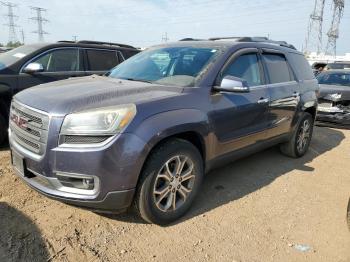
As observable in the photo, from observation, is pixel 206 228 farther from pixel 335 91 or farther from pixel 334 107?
pixel 335 91

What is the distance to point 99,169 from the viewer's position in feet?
9.59

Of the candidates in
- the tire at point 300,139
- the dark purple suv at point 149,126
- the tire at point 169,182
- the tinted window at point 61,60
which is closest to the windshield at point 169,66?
the dark purple suv at point 149,126

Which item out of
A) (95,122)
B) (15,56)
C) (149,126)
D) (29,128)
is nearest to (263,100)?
(149,126)

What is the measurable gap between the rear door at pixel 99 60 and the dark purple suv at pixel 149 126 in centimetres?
207

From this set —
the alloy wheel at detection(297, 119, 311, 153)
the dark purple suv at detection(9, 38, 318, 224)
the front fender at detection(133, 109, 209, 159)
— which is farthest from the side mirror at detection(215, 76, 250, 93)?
the alloy wheel at detection(297, 119, 311, 153)

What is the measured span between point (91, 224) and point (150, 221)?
1.83 ft

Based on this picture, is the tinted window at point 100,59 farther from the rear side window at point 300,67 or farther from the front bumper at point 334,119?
the front bumper at point 334,119

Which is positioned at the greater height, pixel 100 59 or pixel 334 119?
pixel 100 59

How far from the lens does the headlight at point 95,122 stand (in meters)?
2.95

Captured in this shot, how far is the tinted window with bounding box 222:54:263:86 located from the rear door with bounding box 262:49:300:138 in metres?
0.24

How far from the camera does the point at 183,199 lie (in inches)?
144

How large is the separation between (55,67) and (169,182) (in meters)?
3.68

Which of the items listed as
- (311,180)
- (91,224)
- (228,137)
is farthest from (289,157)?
(91,224)

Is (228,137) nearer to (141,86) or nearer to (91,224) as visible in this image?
(141,86)
